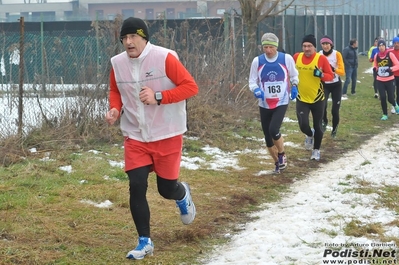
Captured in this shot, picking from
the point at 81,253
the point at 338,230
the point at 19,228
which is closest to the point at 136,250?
the point at 81,253

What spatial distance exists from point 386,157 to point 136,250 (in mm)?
6242

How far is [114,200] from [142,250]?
2.17m

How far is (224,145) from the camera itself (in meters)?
12.4

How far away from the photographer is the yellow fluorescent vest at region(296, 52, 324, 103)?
11.5 metres

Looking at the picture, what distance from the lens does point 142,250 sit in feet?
20.0

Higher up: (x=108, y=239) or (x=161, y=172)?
(x=161, y=172)

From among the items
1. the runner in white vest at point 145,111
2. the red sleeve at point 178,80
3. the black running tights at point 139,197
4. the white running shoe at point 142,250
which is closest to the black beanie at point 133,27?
the runner in white vest at point 145,111

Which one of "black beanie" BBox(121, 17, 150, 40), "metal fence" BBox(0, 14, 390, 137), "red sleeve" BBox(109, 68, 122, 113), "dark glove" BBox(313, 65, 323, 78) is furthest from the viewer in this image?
"dark glove" BBox(313, 65, 323, 78)

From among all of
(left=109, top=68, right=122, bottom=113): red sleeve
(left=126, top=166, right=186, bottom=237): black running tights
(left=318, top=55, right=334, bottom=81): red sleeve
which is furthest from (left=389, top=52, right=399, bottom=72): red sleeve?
(left=126, top=166, right=186, bottom=237): black running tights

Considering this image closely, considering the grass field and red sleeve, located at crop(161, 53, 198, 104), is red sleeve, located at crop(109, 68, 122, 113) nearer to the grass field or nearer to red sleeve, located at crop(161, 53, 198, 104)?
red sleeve, located at crop(161, 53, 198, 104)

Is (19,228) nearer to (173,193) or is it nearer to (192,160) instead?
(173,193)

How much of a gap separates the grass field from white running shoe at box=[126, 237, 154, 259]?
68mm

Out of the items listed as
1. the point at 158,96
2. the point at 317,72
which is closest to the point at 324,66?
the point at 317,72

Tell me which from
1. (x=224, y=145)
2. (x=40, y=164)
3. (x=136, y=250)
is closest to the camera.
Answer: (x=136, y=250)
